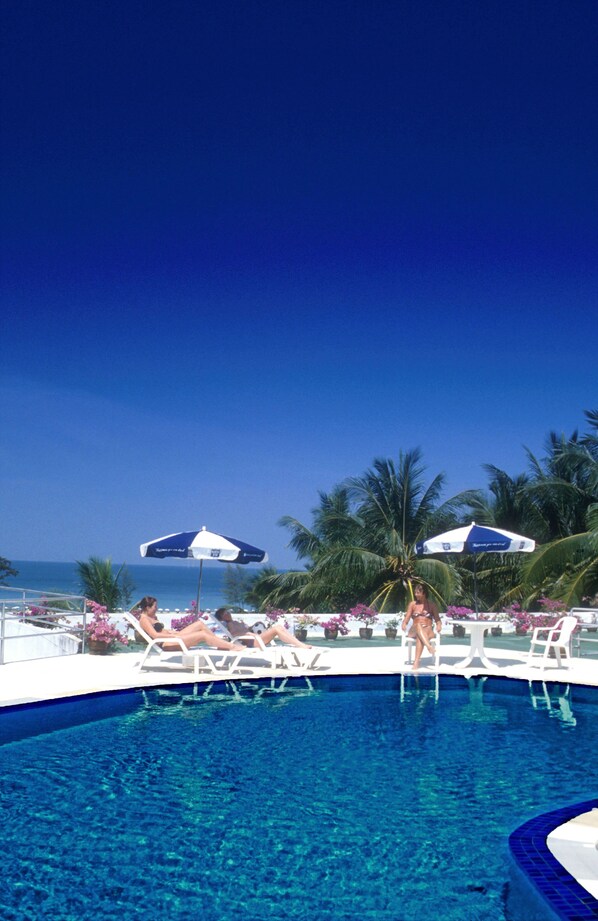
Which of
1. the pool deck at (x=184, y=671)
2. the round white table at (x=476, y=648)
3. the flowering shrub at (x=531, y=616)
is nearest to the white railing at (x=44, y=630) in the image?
the pool deck at (x=184, y=671)

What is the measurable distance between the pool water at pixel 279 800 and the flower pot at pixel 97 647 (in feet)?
8.77

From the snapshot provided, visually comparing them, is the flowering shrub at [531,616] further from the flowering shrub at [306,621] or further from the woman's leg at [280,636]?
the woman's leg at [280,636]

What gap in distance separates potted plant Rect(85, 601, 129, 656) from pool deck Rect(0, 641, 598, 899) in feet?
0.75

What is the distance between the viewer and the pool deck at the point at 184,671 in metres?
8.60

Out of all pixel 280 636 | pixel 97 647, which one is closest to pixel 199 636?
pixel 280 636

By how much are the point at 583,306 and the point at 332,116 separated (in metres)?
14.6

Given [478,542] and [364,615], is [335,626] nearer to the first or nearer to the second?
[364,615]

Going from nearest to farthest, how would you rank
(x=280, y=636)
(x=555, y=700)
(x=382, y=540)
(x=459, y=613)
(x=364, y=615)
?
1. (x=555, y=700)
2. (x=280, y=636)
3. (x=459, y=613)
4. (x=364, y=615)
5. (x=382, y=540)

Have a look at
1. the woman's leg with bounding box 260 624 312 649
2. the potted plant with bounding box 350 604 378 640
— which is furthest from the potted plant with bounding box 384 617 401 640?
the woman's leg with bounding box 260 624 312 649

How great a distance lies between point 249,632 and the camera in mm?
10867

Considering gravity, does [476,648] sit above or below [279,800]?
above

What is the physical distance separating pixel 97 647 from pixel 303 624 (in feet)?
13.9

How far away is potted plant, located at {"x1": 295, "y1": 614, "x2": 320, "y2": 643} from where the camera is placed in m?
14.2

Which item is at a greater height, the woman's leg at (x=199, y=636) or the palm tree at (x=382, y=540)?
the palm tree at (x=382, y=540)
